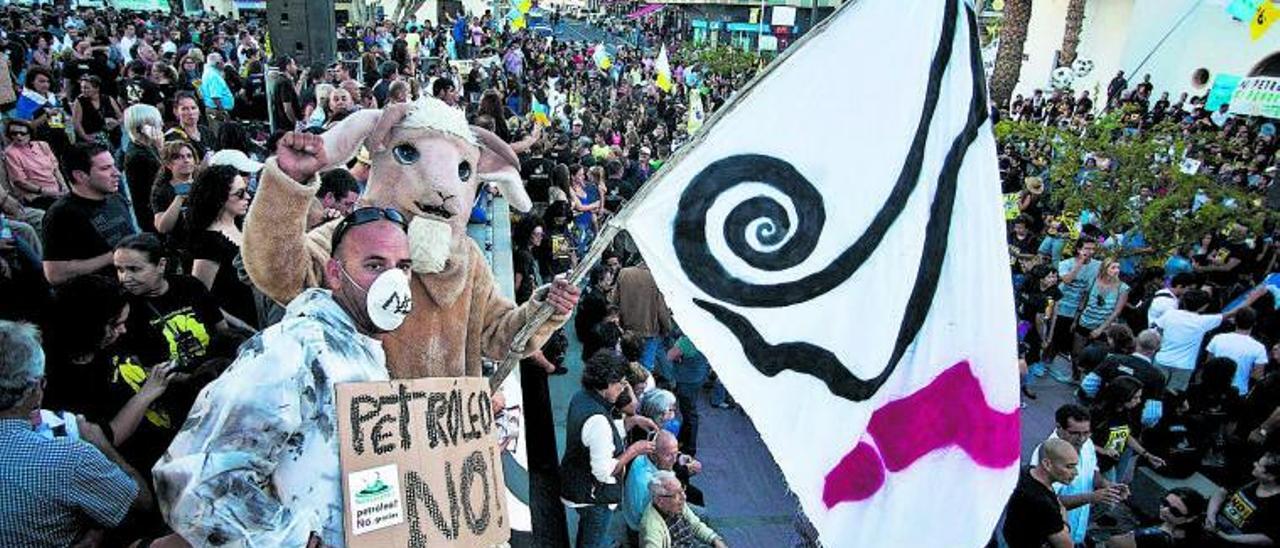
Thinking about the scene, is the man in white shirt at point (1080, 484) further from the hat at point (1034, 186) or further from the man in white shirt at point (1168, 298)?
the hat at point (1034, 186)

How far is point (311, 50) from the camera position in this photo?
45.8 ft

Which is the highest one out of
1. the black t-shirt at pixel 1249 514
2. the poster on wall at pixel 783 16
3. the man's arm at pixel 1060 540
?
the poster on wall at pixel 783 16

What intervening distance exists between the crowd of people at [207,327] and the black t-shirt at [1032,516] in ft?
5.29

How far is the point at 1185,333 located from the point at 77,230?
8.64 metres

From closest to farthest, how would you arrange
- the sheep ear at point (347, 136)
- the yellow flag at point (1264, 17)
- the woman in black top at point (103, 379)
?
the woman in black top at point (103, 379) < the sheep ear at point (347, 136) < the yellow flag at point (1264, 17)

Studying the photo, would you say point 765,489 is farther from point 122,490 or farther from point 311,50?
point 311,50

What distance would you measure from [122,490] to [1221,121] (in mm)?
25517

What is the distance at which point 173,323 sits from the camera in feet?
11.5

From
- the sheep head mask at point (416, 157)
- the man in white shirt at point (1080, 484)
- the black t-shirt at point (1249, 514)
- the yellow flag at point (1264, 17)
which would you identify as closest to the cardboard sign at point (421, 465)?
the sheep head mask at point (416, 157)

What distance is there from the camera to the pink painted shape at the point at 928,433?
2.77 meters

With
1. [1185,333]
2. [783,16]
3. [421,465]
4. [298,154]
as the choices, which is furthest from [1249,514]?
[783,16]

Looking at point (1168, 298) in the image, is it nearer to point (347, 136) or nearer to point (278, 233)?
point (347, 136)

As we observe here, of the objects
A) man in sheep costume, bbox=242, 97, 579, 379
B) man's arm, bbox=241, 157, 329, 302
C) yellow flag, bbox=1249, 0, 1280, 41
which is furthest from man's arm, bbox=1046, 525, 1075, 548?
yellow flag, bbox=1249, 0, 1280, 41

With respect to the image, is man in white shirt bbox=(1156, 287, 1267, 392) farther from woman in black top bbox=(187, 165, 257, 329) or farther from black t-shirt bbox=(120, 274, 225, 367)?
black t-shirt bbox=(120, 274, 225, 367)
